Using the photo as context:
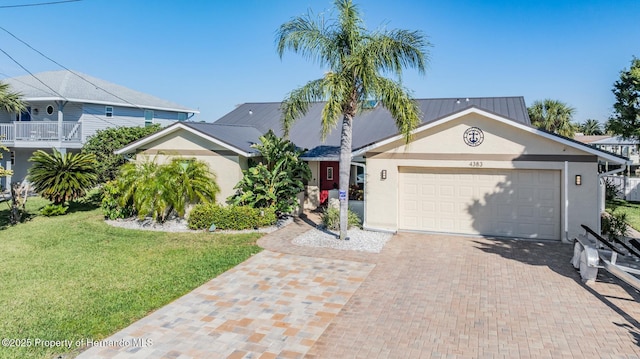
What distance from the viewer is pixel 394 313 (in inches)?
271

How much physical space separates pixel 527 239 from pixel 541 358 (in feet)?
24.7

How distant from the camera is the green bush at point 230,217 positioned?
44.6 feet

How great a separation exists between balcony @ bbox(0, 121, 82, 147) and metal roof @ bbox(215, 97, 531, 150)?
981 cm

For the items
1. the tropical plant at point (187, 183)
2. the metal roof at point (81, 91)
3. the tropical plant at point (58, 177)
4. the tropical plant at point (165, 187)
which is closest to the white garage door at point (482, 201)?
the tropical plant at point (187, 183)

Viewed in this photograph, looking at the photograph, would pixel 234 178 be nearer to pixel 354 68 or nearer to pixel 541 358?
pixel 354 68

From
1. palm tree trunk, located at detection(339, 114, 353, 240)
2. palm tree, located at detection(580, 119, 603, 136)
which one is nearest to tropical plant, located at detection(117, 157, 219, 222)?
palm tree trunk, located at detection(339, 114, 353, 240)

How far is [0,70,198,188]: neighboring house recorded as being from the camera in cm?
2366

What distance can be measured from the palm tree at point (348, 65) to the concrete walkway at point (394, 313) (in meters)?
3.74

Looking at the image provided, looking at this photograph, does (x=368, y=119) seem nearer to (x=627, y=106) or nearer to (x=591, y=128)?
(x=627, y=106)

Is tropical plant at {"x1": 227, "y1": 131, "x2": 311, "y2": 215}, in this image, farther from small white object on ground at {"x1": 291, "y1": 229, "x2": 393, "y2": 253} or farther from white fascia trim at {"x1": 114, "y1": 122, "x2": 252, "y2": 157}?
small white object on ground at {"x1": 291, "y1": 229, "x2": 393, "y2": 253}

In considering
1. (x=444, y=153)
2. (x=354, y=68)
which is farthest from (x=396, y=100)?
(x=444, y=153)

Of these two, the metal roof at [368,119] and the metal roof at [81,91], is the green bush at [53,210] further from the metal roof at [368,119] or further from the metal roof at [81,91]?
the metal roof at [81,91]

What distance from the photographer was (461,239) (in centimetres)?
1238

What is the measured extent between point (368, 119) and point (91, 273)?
13.9 metres
